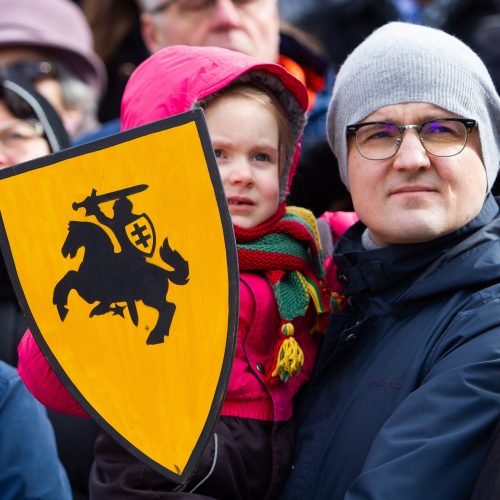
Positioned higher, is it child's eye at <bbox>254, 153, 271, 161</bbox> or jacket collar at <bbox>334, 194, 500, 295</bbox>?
→ child's eye at <bbox>254, 153, 271, 161</bbox>

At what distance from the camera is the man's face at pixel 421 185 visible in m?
2.26

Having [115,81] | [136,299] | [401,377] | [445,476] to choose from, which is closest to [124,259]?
[136,299]

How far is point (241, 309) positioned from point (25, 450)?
2.40 ft

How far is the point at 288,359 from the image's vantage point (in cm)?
237

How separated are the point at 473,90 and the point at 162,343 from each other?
0.91m

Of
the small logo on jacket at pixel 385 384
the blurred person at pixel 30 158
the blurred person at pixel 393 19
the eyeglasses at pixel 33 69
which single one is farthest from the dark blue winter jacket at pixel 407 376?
the eyeglasses at pixel 33 69

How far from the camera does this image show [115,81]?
511cm

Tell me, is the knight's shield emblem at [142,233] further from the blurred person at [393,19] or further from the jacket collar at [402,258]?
the blurred person at [393,19]

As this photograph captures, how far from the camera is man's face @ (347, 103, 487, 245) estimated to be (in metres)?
2.26

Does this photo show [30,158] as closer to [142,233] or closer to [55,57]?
[142,233]

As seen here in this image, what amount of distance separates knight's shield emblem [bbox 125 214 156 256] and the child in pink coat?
16.8 inches

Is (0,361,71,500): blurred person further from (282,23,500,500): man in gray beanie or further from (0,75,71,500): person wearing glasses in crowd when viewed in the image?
(282,23,500,500): man in gray beanie

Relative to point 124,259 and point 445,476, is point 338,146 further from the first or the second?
point 445,476

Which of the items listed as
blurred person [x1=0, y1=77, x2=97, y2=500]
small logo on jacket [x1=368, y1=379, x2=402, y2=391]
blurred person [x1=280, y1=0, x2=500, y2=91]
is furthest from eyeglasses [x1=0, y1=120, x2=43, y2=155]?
blurred person [x1=280, y1=0, x2=500, y2=91]
